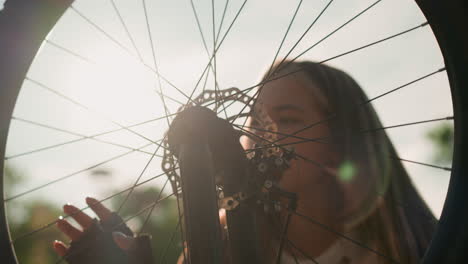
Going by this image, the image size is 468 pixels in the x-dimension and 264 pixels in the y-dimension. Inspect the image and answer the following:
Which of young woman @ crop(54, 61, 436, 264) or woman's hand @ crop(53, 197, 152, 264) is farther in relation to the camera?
young woman @ crop(54, 61, 436, 264)

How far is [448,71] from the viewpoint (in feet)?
3.11

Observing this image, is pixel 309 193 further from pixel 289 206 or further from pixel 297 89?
pixel 289 206

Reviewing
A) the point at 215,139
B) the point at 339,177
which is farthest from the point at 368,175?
the point at 215,139

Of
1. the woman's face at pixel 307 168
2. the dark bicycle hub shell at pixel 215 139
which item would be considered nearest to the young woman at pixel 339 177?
the woman's face at pixel 307 168

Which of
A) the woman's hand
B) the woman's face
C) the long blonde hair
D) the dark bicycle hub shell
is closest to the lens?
the dark bicycle hub shell

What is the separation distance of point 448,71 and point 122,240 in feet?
2.52

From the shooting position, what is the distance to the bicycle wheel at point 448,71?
900mm

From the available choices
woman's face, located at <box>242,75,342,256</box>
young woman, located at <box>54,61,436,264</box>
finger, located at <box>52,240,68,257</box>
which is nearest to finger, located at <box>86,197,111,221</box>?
finger, located at <box>52,240,68,257</box>

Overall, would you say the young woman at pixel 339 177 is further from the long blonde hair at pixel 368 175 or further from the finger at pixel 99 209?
the finger at pixel 99 209

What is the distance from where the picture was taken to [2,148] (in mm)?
1017

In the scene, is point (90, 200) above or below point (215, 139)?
below

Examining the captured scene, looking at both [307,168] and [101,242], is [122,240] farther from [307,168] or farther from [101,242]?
[307,168]

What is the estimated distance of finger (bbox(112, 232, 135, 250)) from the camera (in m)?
1.01

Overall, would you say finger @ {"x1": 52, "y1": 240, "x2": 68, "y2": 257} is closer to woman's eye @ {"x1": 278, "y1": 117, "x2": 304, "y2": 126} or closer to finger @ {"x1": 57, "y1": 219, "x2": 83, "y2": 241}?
finger @ {"x1": 57, "y1": 219, "x2": 83, "y2": 241}
